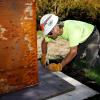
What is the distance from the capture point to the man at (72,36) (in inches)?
171

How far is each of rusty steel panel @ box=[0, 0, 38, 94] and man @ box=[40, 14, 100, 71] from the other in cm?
43

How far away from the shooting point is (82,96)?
13.0 feet

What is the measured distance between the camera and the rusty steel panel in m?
3.71

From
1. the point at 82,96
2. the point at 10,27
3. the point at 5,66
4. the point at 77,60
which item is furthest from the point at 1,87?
the point at 77,60

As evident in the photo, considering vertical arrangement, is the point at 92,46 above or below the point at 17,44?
below

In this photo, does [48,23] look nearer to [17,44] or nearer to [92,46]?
[17,44]

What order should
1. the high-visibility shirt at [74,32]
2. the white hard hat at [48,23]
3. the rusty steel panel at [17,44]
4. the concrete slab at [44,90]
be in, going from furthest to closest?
1. the high-visibility shirt at [74,32]
2. the white hard hat at [48,23]
3. the concrete slab at [44,90]
4. the rusty steel panel at [17,44]

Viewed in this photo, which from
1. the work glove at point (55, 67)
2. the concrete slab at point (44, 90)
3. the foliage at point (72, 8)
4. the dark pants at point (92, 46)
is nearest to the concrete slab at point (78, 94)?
the concrete slab at point (44, 90)

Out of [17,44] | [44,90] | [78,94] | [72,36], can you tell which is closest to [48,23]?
[72,36]

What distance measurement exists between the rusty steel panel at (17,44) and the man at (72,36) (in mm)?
434

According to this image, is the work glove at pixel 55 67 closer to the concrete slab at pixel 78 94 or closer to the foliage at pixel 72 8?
the concrete slab at pixel 78 94

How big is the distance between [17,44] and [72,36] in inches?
36.6

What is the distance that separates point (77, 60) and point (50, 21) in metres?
1.51

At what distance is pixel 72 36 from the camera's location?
441 centimetres
